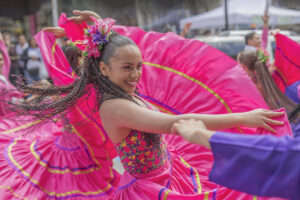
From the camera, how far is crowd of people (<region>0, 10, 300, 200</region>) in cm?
128

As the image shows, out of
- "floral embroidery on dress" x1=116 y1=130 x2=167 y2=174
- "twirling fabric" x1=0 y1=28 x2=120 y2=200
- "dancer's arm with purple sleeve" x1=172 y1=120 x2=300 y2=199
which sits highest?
"dancer's arm with purple sleeve" x1=172 y1=120 x2=300 y2=199

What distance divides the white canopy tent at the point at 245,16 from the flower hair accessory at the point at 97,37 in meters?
8.19

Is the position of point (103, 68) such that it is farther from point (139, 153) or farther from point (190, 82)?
point (190, 82)

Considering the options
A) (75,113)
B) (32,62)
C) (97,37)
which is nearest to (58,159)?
(75,113)

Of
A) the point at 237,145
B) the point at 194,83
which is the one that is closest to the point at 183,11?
the point at 194,83

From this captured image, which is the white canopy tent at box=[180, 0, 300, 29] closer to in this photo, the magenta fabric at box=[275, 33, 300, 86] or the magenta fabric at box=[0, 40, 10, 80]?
the magenta fabric at box=[275, 33, 300, 86]

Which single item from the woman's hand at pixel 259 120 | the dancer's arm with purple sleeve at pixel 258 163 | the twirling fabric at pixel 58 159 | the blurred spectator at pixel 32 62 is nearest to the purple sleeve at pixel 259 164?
the dancer's arm with purple sleeve at pixel 258 163

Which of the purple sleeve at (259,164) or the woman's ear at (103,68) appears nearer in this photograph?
the purple sleeve at (259,164)

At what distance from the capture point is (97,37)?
6.77 ft

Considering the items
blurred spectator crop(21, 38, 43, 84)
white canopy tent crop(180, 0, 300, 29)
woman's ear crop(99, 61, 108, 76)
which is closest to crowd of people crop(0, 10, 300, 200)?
woman's ear crop(99, 61, 108, 76)

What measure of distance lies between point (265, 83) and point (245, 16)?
690 cm

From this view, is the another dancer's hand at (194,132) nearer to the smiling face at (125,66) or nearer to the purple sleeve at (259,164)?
the purple sleeve at (259,164)

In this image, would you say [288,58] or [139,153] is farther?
[288,58]

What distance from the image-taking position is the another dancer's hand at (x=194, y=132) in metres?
1.33
